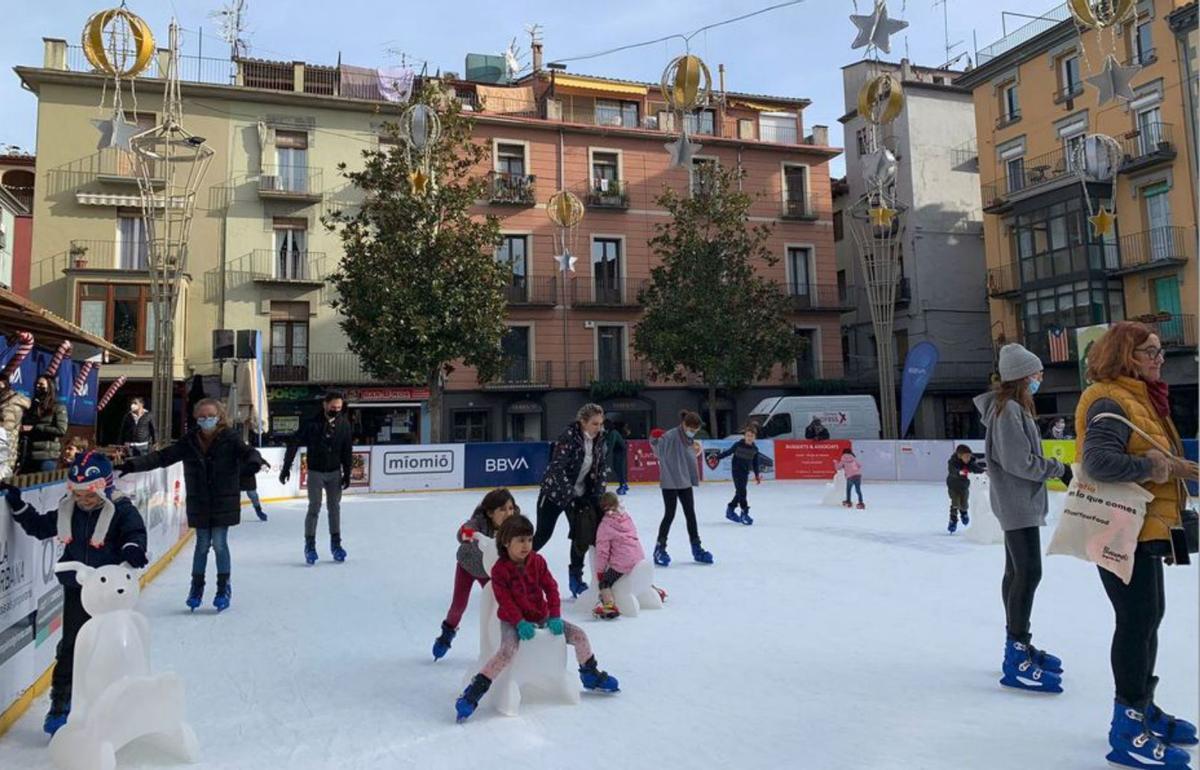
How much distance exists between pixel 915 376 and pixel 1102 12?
13.0 meters

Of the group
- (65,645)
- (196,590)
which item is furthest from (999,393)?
(196,590)

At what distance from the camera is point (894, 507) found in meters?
12.9

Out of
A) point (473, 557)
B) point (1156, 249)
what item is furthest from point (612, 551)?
point (1156, 249)

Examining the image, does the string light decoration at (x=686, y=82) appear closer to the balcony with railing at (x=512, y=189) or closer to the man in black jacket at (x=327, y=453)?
the man in black jacket at (x=327, y=453)

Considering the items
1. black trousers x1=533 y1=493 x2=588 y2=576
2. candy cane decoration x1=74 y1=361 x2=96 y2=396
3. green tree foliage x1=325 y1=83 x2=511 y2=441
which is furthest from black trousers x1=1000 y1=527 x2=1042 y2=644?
green tree foliage x1=325 y1=83 x2=511 y2=441

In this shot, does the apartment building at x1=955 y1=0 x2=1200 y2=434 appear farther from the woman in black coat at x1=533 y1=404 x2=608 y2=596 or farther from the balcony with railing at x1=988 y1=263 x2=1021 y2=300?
the woman in black coat at x1=533 y1=404 x2=608 y2=596

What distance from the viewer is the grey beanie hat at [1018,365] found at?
3812 millimetres

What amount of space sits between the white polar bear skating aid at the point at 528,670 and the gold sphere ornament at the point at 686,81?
614cm

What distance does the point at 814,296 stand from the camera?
30.7 meters

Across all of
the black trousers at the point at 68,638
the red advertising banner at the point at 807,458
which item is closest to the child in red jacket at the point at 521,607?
the black trousers at the point at 68,638

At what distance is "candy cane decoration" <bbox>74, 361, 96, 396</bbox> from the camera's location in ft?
37.7

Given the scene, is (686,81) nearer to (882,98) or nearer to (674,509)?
(882,98)

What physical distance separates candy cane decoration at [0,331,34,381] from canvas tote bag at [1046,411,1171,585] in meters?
Answer: 7.74

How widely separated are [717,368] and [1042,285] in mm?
11039
